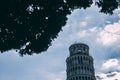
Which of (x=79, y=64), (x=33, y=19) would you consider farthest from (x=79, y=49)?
(x=33, y=19)

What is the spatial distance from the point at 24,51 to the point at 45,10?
384 centimetres

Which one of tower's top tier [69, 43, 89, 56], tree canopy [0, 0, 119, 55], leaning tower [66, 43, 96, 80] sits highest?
tower's top tier [69, 43, 89, 56]

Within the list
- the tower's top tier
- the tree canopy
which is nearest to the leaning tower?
the tower's top tier

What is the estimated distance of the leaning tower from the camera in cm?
10094

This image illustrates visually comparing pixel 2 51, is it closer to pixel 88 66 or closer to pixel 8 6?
pixel 8 6

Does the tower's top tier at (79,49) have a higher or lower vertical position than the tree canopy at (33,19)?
higher

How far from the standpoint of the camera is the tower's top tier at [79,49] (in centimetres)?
10651

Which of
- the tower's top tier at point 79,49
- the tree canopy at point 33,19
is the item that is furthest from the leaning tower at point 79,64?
the tree canopy at point 33,19

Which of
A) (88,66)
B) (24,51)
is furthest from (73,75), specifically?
(24,51)

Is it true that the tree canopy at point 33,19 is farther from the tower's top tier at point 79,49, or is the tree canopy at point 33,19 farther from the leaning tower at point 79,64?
the tower's top tier at point 79,49

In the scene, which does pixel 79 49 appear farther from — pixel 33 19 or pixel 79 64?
pixel 33 19

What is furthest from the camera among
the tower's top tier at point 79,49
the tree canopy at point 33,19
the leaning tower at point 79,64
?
the tower's top tier at point 79,49

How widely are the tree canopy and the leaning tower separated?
74599 mm

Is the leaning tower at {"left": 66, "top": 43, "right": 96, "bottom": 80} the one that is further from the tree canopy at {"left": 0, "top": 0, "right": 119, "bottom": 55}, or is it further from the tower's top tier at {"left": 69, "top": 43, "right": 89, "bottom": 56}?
the tree canopy at {"left": 0, "top": 0, "right": 119, "bottom": 55}
